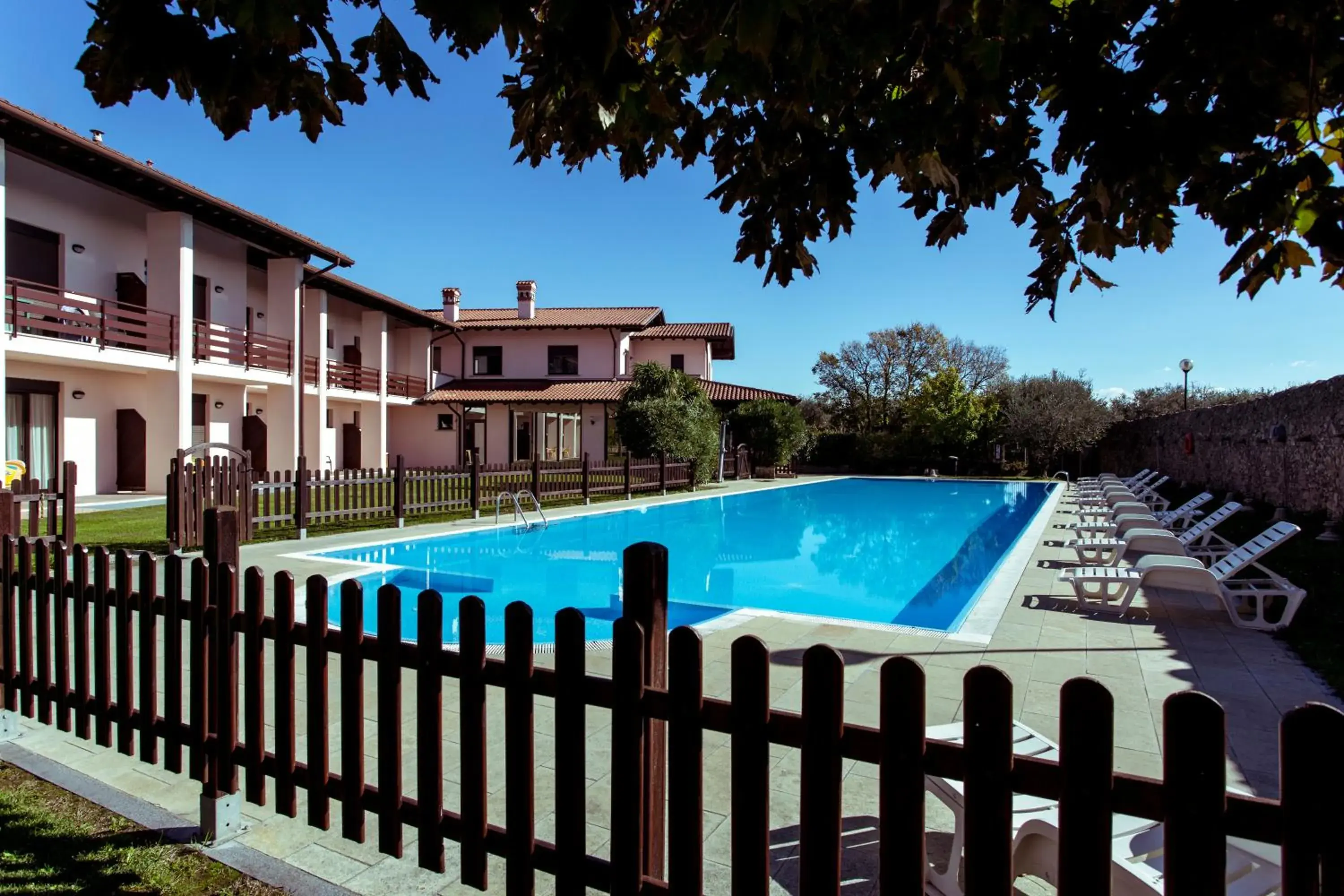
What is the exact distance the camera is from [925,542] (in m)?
15.3

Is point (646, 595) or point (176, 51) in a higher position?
point (176, 51)

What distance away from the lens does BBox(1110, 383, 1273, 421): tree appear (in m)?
38.4

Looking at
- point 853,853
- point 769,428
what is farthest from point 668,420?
point 853,853

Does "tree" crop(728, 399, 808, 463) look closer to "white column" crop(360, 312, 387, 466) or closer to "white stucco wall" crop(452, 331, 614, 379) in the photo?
"white stucco wall" crop(452, 331, 614, 379)

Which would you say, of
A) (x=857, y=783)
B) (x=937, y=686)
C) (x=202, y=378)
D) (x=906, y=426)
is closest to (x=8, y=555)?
(x=857, y=783)

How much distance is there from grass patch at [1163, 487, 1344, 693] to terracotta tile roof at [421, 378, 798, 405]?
59.6 feet

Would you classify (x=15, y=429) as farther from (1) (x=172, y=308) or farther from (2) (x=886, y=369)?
(2) (x=886, y=369)

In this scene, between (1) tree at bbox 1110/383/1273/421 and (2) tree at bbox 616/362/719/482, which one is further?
(1) tree at bbox 1110/383/1273/421

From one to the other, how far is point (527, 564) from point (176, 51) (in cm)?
1015

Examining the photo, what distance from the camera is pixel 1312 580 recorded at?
796 cm

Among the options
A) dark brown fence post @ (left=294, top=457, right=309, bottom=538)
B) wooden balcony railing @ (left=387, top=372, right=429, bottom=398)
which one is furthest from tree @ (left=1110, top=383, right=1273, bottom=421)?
dark brown fence post @ (left=294, top=457, right=309, bottom=538)

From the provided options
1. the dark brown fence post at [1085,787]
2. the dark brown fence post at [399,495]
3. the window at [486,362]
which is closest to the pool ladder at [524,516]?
the dark brown fence post at [399,495]

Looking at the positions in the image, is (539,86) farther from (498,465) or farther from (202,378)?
(202,378)

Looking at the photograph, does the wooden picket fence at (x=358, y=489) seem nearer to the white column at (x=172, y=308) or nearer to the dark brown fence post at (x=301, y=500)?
the dark brown fence post at (x=301, y=500)
